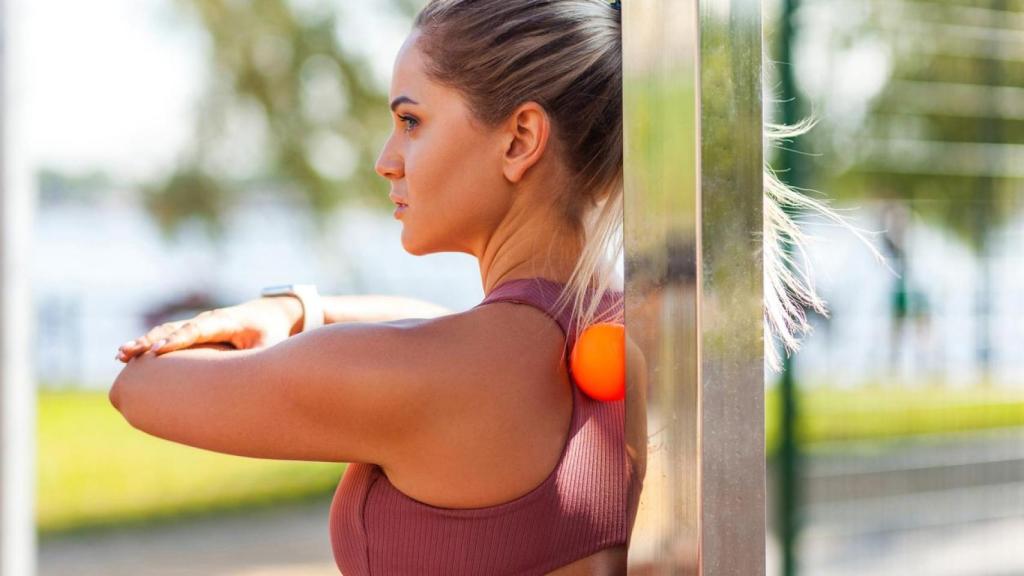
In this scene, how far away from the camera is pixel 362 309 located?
173 centimetres

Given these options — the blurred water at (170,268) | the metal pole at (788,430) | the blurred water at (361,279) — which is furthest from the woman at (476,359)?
the blurred water at (170,268)

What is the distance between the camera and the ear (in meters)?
1.32

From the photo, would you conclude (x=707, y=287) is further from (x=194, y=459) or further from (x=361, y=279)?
(x=361, y=279)

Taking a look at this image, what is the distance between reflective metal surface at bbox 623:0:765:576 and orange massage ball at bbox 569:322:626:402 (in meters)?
0.11

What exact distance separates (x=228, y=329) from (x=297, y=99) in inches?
425

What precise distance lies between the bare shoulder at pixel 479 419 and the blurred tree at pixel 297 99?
10566 millimetres

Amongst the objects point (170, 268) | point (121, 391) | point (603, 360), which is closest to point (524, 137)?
point (603, 360)

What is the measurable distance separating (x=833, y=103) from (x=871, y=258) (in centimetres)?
55

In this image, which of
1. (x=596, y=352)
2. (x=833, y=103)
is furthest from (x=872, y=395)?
(x=596, y=352)

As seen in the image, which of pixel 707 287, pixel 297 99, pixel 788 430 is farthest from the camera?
pixel 297 99

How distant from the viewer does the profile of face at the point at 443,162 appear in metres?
1.32

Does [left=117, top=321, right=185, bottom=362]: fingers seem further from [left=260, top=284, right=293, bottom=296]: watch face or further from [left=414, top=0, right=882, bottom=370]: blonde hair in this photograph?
[left=414, top=0, right=882, bottom=370]: blonde hair

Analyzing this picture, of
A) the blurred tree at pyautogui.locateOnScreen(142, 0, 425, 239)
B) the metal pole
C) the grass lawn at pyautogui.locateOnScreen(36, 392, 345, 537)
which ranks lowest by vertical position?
the grass lawn at pyautogui.locateOnScreen(36, 392, 345, 537)

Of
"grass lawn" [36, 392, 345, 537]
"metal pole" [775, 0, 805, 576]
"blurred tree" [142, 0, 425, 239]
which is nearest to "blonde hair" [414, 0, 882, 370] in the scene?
"metal pole" [775, 0, 805, 576]
